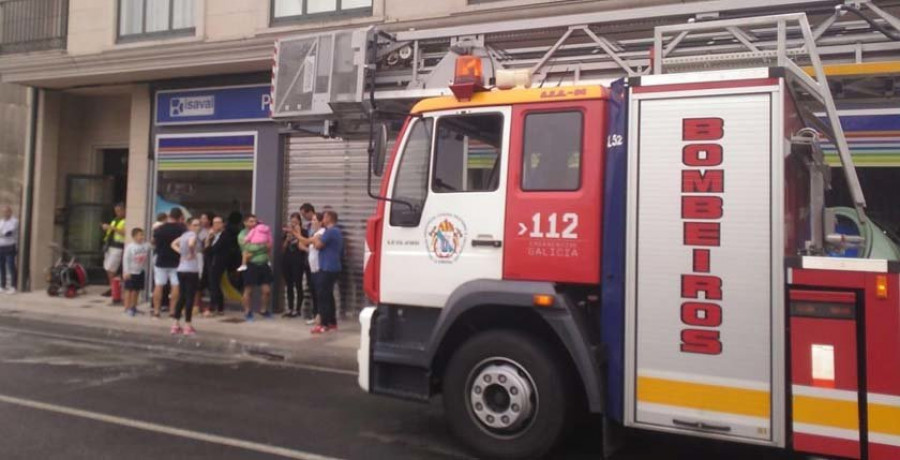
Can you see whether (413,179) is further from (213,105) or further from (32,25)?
(32,25)

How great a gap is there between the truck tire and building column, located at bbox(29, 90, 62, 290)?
42.5 feet

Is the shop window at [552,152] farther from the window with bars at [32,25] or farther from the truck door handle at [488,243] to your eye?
the window with bars at [32,25]

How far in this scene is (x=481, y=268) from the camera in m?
5.12

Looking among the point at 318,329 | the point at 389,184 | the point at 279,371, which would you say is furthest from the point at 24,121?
the point at 389,184

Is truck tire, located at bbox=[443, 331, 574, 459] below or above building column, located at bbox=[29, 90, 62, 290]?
below

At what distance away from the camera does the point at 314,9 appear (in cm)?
1244

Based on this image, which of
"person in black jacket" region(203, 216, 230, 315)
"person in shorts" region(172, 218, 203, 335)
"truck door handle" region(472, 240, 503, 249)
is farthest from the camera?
"person in black jacket" region(203, 216, 230, 315)

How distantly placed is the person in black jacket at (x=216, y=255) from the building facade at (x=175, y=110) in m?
0.94

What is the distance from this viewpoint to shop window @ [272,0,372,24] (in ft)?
39.5

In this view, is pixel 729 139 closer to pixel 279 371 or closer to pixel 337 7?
pixel 279 371

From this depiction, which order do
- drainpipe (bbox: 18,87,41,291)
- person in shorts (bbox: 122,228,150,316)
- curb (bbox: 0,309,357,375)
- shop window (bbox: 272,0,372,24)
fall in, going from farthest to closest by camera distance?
drainpipe (bbox: 18,87,41,291) → person in shorts (bbox: 122,228,150,316) → shop window (bbox: 272,0,372,24) → curb (bbox: 0,309,357,375)

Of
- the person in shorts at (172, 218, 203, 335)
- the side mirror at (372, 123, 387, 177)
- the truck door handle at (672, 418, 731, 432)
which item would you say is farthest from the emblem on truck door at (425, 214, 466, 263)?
the person in shorts at (172, 218, 203, 335)

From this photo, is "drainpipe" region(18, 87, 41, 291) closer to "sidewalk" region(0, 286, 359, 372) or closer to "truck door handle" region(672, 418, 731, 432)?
"sidewalk" region(0, 286, 359, 372)

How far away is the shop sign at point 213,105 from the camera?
12.6 meters
